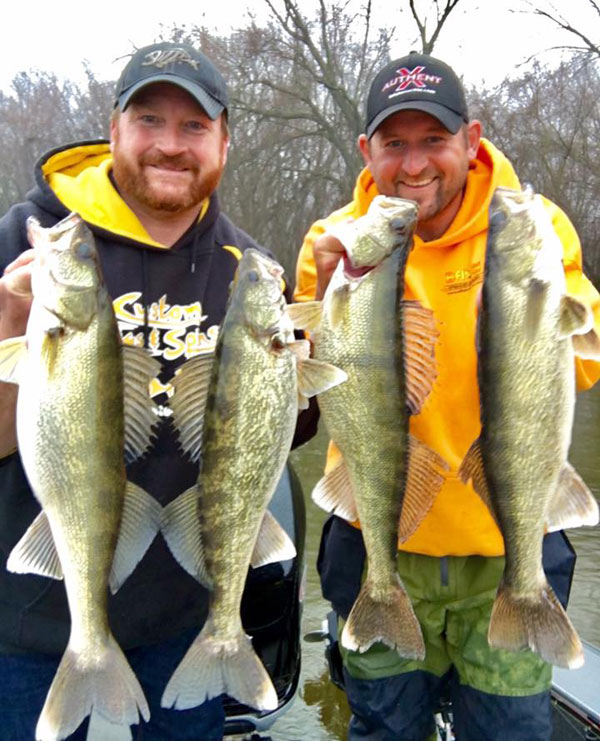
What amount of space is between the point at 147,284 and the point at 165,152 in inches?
18.1

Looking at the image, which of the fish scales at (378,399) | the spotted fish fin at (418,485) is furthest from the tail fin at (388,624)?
the spotted fish fin at (418,485)

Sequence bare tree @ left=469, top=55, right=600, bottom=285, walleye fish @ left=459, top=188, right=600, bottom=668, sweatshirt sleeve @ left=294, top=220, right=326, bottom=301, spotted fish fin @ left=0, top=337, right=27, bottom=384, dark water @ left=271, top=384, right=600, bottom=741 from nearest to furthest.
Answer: spotted fish fin @ left=0, top=337, right=27, bottom=384
walleye fish @ left=459, top=188, right=600, bottom=668
sweatshirt sleeve @ left=294, top=220, right=326, bottom=301
dark water @ left=271, top=384, right=600, bottom=741
bare tree @ left=469, top=55, right=600, bottom=285

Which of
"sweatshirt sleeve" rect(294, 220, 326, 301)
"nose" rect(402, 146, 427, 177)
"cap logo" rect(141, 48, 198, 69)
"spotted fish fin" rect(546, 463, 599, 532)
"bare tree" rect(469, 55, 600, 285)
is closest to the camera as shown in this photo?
"spotted fish fin" rect(546, 463, 599, 532)

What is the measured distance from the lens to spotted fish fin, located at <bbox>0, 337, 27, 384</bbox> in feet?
6.69

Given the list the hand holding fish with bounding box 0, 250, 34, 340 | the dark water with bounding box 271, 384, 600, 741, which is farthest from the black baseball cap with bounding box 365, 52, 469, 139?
the dark water with bounding box 271, 384, 600, 741

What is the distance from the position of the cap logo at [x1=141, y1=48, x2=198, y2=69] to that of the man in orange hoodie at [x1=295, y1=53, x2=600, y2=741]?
2.36ft

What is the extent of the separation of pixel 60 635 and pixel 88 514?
2.19 ft

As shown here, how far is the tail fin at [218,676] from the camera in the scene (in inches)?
84.0

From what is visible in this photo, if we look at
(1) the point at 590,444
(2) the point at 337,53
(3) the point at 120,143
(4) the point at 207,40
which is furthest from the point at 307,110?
(3) the point at 120,143

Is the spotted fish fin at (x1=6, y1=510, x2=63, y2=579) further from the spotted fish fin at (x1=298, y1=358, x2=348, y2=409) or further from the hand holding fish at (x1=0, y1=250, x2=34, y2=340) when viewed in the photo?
the spotted fish fin at (x1=298, y1=358, x2=348, y2=409)

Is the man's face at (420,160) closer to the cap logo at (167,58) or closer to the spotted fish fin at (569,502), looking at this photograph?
the cap logo at (167,58)

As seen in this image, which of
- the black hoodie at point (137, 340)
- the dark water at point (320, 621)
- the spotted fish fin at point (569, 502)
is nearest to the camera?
the spotted fish fin at point (569, 502)

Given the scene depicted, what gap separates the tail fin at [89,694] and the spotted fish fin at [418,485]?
0.99m

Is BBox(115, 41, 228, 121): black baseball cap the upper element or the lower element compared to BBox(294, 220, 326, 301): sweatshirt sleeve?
upper
